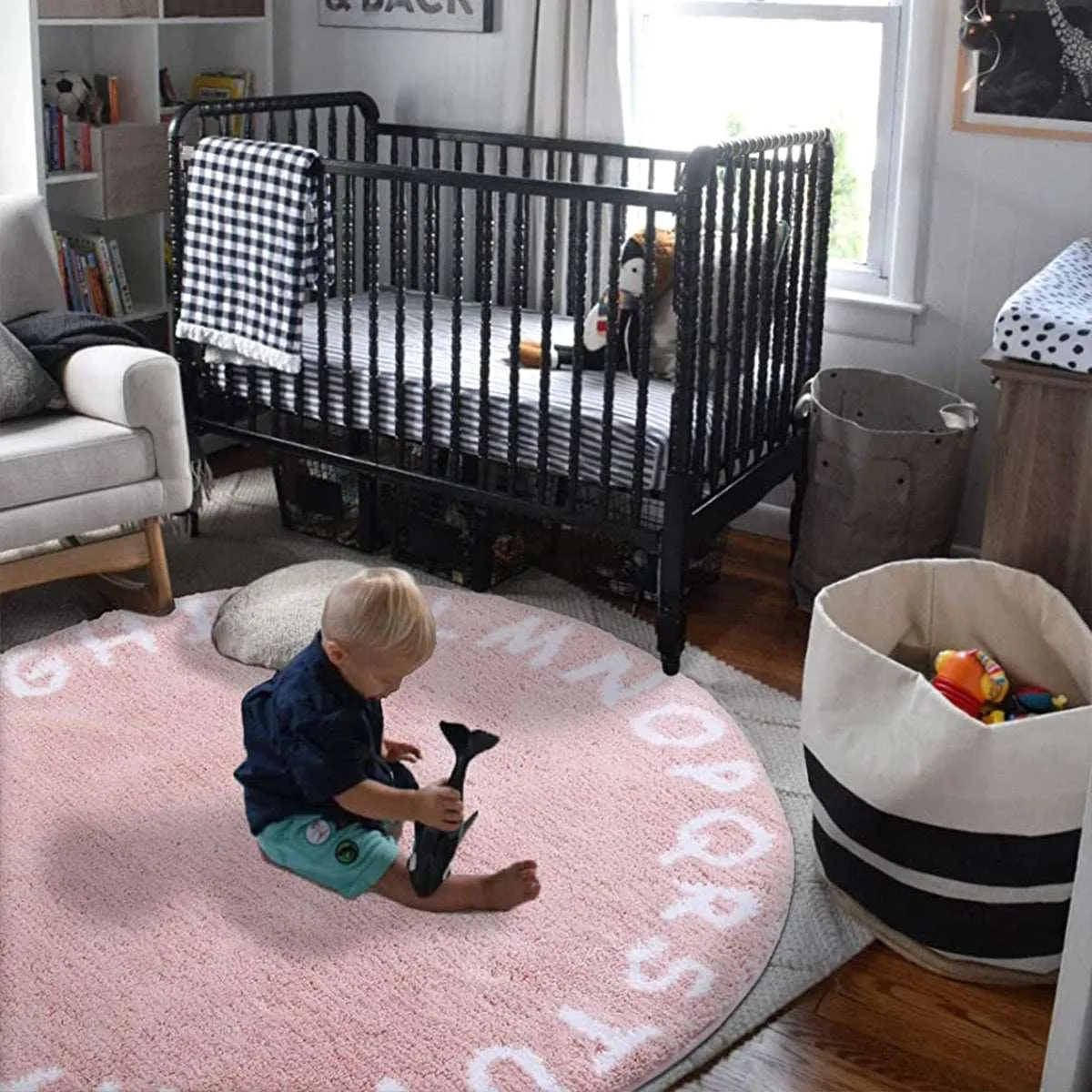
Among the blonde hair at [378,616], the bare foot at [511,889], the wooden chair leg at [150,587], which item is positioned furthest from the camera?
the wooden chair leg at [150,587]

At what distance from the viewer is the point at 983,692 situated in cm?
219

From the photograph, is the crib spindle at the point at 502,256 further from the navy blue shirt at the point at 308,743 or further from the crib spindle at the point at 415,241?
the navy blue shirt at the point at 308,743

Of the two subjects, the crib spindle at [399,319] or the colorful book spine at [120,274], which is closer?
the crib spindle at [399,319]

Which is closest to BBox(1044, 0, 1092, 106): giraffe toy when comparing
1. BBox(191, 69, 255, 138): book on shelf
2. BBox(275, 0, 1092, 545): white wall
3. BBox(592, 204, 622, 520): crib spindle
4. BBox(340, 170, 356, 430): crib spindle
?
BBox(275, 0, 1092, 545): white wall

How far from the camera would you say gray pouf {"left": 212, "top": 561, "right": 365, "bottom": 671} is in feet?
9.14

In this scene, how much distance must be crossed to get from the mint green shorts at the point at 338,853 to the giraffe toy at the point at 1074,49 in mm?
1982

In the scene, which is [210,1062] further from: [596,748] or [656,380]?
[656,380]

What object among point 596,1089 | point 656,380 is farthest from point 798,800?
point 656,380

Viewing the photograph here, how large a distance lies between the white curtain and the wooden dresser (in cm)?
143

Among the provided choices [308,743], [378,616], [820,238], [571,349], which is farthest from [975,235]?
[308,743]

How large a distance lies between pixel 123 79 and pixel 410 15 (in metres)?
0.72

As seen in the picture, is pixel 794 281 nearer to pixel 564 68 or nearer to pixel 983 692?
pixel 564 68

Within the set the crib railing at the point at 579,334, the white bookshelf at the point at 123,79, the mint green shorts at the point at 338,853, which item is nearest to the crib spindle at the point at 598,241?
the crib railing at the point at 579,334

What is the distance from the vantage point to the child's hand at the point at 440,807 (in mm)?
2008
